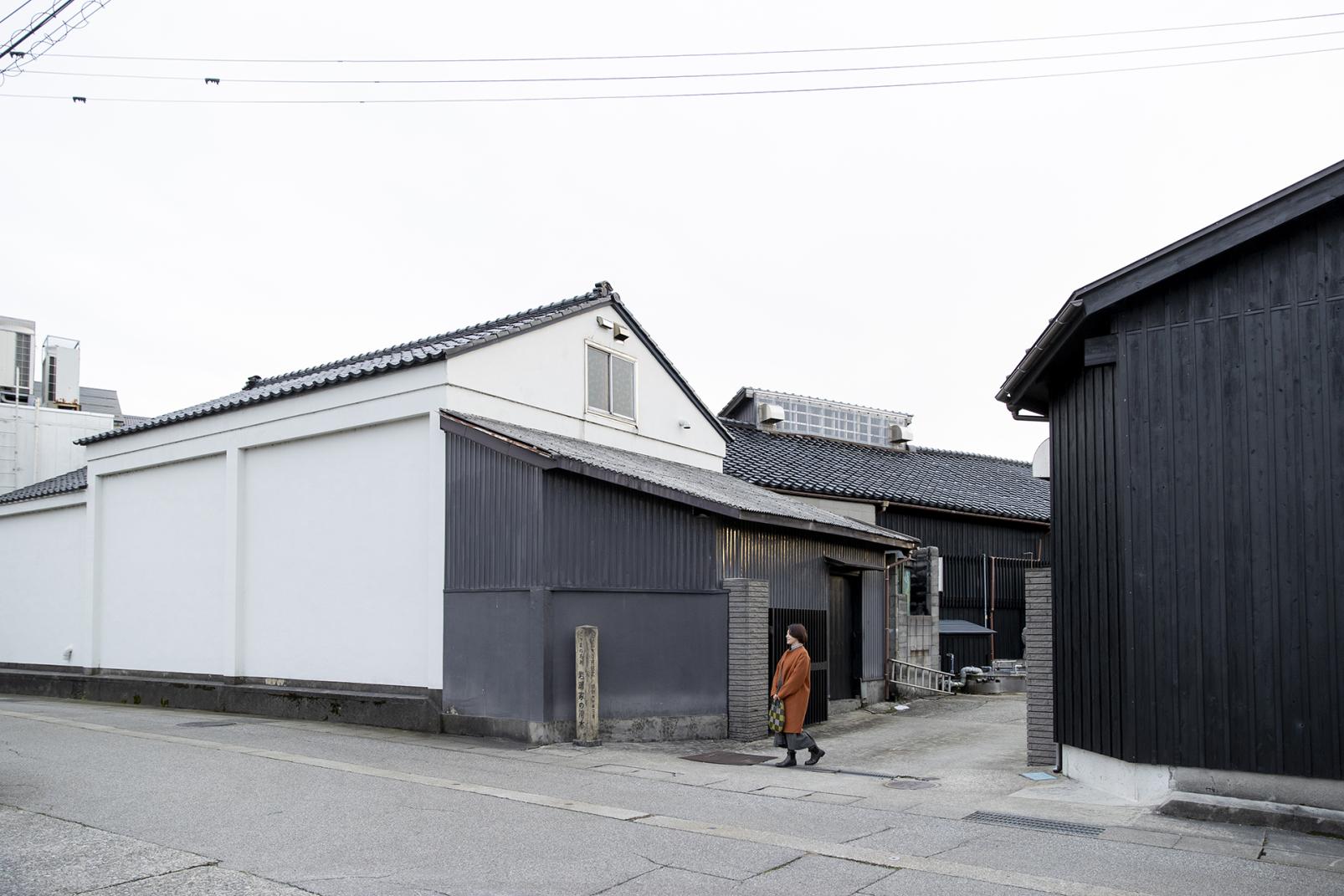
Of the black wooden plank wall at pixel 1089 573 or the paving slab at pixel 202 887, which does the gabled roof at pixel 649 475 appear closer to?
the black wooden plank wall at pixel 1089 573

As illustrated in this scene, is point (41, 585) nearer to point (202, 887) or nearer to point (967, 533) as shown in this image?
point (202, 887)

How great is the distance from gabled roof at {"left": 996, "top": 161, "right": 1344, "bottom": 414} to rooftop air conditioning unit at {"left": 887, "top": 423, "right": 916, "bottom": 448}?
21580 mm

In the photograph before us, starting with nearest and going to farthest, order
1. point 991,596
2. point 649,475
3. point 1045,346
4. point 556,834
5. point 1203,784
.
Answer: point 556,834 → point 1203,784 → point 1045,346 → point 649,475 → point 991,596

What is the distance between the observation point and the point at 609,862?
762cm

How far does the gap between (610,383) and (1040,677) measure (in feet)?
31.6

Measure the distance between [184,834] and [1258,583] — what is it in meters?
8.90

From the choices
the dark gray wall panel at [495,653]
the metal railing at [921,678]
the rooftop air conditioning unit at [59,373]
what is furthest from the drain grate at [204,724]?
the rooftop air conditioning unit at [59,373]

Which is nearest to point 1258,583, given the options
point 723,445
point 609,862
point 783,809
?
point 783,809

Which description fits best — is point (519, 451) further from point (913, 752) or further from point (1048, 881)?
point (1048, 881)

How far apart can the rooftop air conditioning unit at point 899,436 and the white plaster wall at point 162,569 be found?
65.9 ft

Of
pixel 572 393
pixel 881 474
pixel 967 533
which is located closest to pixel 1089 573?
pixel 572 393

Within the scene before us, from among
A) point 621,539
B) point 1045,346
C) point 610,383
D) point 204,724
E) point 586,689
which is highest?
point 610,383

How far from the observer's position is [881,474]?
27828mm

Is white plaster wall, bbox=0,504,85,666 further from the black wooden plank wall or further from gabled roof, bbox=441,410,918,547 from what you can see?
the black wooden plank wall
